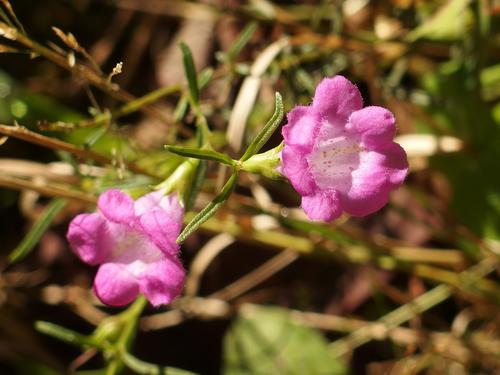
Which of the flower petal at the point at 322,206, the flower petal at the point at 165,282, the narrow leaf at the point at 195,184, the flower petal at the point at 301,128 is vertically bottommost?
the flower petal at the point at 165,282

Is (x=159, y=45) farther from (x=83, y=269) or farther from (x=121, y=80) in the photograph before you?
(x=83, y=269)

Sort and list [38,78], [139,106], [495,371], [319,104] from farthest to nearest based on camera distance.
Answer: [38,78], [495,371], [139,106], [319,104]

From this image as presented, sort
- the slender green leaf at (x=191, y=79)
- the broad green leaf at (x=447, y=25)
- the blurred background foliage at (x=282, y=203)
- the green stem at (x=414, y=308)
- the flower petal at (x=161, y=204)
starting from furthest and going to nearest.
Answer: the green stem at (x=414, y=308), the blurred background foliage at (x=282, y=203), the broad green leaf at (x=447, y=25), the slender green leaf at (x=191, y=79), the flower petal at (x=161, y=204)

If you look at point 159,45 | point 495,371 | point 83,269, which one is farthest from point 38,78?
point 495,371

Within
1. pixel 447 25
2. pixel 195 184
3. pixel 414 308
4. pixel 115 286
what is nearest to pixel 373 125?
pixel 195 184

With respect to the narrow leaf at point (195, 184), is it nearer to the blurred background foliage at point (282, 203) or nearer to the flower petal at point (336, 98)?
the blurred background foliage at point (282, 203)

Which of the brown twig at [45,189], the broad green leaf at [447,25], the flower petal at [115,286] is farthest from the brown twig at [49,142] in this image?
the broad green leaf at [447,25]

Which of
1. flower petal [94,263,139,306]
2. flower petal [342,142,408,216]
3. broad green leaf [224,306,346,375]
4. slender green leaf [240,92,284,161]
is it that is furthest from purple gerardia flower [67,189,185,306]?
broad green leaf [224,306,346,375]
